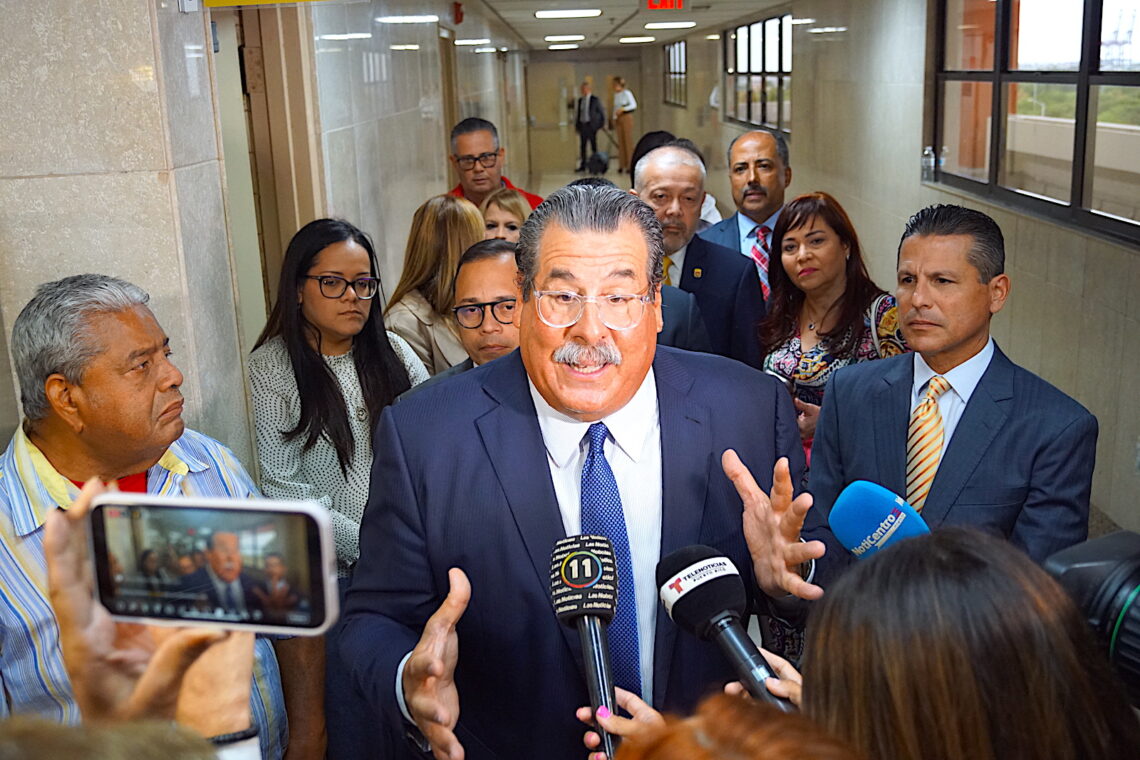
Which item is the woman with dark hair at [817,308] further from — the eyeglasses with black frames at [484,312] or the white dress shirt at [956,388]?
the eyeglasses with black frames at [484,312]

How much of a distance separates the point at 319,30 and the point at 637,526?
3.50 meters

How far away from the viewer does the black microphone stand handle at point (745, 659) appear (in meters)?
1.34

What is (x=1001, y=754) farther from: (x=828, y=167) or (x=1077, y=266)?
(x=828, y=167)

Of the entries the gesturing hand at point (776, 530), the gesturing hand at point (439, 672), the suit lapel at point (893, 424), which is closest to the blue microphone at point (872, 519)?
the gesturing hand at point (776, 530)

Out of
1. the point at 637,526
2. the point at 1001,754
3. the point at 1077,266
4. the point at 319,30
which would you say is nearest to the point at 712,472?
the point at 637,526

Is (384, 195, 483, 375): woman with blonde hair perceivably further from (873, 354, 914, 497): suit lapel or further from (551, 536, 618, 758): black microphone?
(551, 536, 618, 758): black microphone

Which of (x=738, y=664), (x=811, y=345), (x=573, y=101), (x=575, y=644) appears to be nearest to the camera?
(x=738, y=664)

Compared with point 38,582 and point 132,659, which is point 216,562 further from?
point 38,582

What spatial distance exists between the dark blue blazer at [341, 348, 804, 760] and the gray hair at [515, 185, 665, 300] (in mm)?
239

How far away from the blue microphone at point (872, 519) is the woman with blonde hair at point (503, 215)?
295 cm

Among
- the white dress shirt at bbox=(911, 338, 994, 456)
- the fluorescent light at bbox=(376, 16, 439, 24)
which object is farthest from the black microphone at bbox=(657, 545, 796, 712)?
the fluorescent light at bbox=(376, 16, 439, 24)

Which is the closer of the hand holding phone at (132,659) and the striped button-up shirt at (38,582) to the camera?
the hand holding phone at (132,659)

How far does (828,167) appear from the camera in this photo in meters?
12.0

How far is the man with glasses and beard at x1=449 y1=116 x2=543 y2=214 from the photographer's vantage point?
5.36 metres
